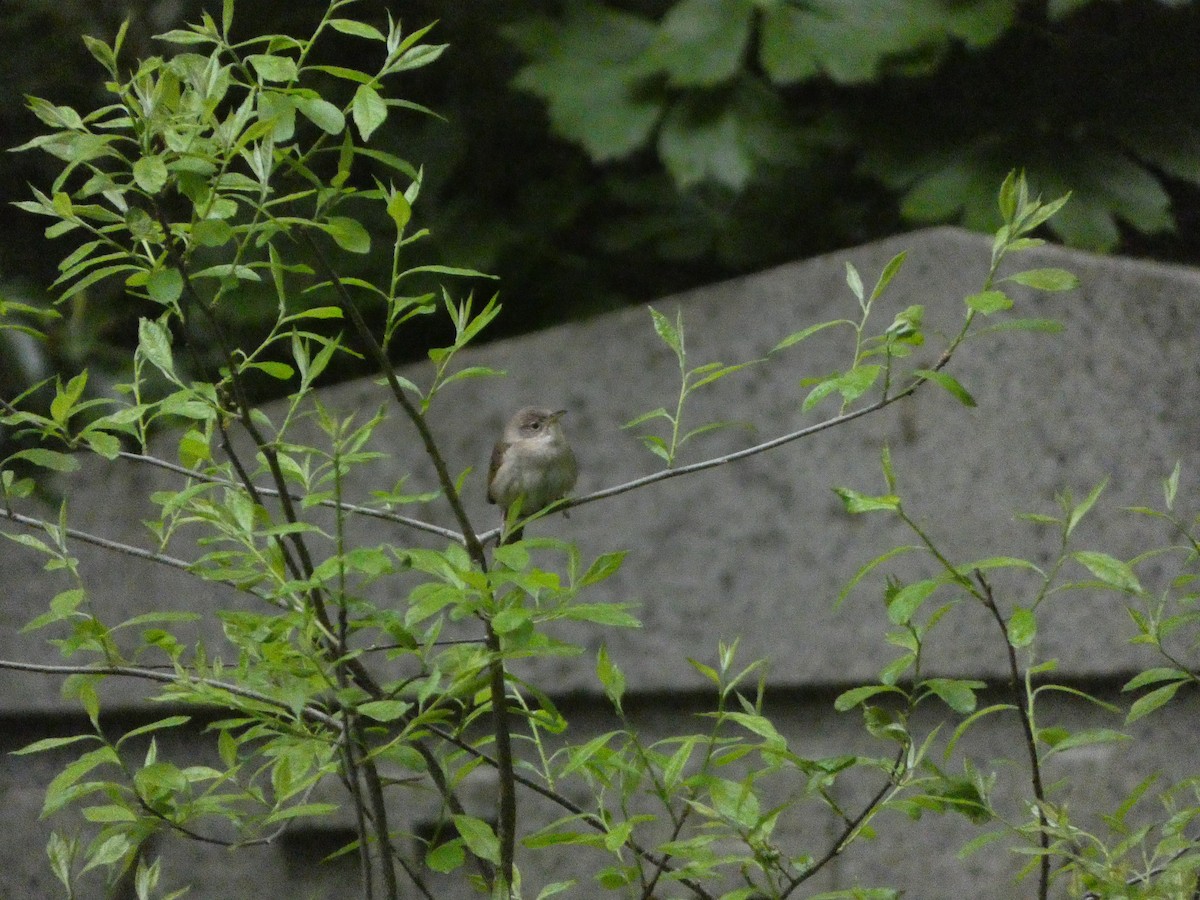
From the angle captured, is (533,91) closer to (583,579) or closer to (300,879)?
(300,879)

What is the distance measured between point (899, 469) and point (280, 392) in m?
0.98

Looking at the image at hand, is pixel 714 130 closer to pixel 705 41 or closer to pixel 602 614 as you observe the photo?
pixel 705 41

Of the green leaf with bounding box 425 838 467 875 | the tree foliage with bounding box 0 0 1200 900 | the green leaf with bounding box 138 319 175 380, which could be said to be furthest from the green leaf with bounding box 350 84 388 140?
the green leaf with bounding box 425 838 467 875

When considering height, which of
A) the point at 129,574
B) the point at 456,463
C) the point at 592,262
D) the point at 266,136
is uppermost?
the point at 266,136

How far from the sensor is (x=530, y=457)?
6.27 feet

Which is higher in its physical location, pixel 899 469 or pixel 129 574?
pixel 899 469

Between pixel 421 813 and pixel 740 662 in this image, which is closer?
pixel 740 662

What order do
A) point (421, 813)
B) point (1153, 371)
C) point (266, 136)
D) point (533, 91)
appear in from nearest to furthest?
point (266, 136), point (1153, 371), point (421, 813), point (533, 91)

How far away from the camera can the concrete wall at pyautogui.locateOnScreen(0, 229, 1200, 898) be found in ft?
5.76

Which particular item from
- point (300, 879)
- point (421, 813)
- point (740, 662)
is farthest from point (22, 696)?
point (740, 662)

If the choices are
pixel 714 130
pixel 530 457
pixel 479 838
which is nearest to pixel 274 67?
pixel 479 838

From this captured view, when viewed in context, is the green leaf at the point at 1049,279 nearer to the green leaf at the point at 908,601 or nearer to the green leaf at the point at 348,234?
the green leaf at the point at 908,601

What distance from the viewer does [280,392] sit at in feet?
7.15

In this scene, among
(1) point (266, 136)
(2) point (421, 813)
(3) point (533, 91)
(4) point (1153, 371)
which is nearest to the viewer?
(1) point (266, 136)
